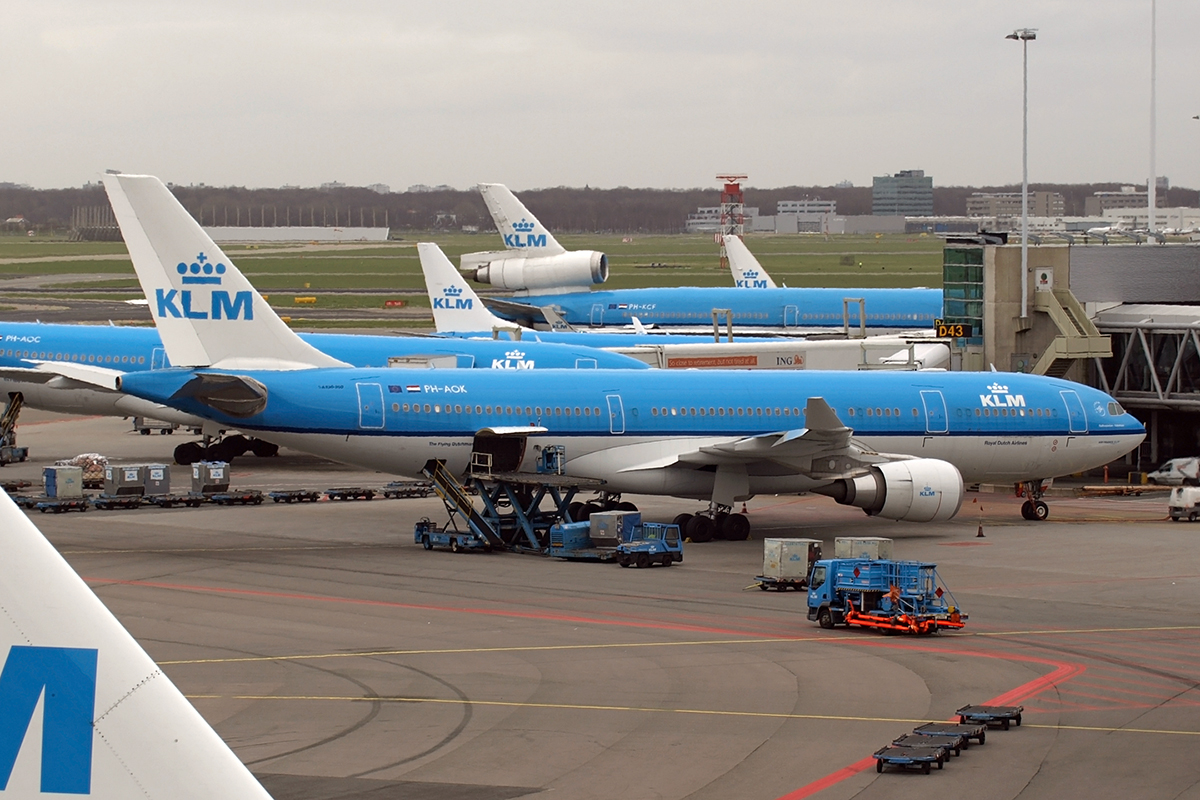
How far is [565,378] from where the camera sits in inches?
1362

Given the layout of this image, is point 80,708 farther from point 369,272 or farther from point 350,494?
point 369,272

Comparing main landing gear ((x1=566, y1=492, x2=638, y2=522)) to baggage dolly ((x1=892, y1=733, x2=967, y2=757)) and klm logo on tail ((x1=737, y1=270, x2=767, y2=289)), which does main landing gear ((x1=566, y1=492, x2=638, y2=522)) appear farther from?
klm logo on tail ((x1=737, y1=270, x2=767, y2=289))

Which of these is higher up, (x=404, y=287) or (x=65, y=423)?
(x=404, y=287)

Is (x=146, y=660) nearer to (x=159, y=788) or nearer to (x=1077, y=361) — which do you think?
(x=159, y=788)

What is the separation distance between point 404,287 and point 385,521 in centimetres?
11257

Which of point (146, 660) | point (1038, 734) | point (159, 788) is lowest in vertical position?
point (1038, 734)

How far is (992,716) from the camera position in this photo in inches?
725

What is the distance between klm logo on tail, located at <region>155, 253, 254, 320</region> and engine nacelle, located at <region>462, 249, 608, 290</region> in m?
39.9

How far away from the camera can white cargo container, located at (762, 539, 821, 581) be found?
28.7m

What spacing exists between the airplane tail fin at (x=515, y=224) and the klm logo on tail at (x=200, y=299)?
127 ft

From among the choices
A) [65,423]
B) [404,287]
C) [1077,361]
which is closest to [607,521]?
[1077,361]

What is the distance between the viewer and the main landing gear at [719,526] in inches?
1363

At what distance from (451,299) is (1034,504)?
2855 centimetres

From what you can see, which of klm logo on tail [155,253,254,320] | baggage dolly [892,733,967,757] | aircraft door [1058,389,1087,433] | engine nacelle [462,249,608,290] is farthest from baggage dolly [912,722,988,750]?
engine nacelle [462,249,608,290]
